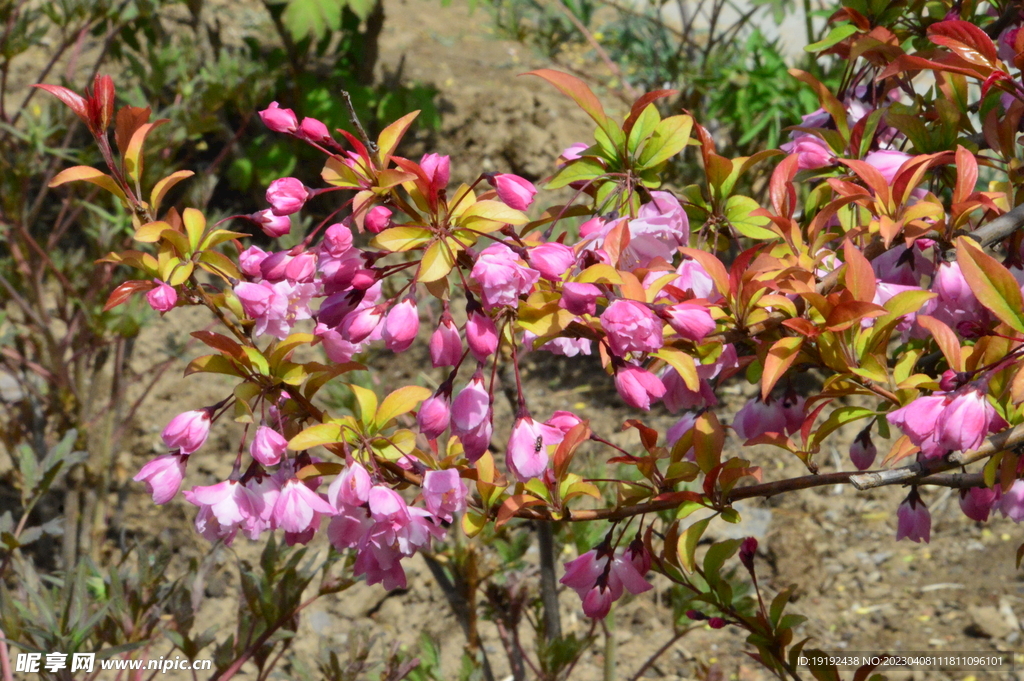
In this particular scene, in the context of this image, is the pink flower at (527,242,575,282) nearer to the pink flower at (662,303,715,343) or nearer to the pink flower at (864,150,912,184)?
the pink flower at (662,303,715,343)

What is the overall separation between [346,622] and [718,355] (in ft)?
5.20

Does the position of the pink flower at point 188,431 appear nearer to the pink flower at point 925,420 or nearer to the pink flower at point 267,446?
the pink flower at point 267,446

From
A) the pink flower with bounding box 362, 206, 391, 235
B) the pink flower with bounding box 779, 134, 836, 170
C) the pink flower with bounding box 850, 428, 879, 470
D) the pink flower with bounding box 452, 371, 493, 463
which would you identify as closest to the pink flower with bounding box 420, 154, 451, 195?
the pink flower with bounding box 362, 206, 391, 235

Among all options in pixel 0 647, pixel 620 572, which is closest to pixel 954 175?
pixel 620 572

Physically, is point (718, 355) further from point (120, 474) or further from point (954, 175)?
point (120, 474)

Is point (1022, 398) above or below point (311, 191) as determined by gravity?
below

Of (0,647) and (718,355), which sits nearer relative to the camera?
(718,355)

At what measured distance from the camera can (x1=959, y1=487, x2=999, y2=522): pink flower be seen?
3.14ft

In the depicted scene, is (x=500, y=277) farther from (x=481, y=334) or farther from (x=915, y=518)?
(x=915, y=518)

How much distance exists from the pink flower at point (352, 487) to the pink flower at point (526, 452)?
5.1 inches

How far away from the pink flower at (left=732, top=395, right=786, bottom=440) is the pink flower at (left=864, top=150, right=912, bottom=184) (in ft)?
0.86

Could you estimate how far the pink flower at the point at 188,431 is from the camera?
2.62 feet

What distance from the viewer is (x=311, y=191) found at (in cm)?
75

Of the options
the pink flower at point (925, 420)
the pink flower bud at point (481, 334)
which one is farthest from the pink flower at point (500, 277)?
the pink flower at point (925, 420)
